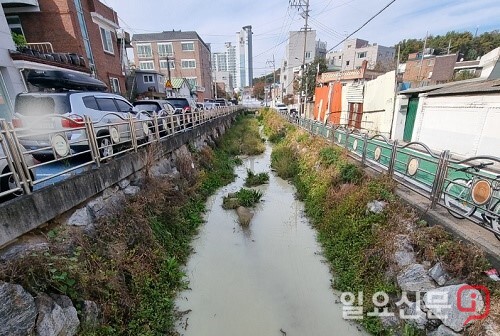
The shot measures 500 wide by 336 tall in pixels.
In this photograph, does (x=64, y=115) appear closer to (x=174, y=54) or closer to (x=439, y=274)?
(x=439, y=274)

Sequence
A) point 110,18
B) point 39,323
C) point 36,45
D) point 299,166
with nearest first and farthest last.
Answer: point 39,323
point 299,166
point 36,45
point 110,18

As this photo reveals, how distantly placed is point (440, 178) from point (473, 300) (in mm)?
2025

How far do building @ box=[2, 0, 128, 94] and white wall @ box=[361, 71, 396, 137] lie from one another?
17199 millimetres

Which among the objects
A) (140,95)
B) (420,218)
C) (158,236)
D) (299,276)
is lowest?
(299,276)

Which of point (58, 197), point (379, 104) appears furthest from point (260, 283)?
point (379, 104)

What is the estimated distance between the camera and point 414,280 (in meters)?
3.44

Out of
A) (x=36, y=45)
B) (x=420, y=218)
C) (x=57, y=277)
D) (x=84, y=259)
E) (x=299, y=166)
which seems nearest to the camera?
(x=57, y=277)

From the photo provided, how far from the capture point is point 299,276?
193 inches

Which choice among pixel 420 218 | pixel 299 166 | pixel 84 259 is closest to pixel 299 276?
pixel 420 218

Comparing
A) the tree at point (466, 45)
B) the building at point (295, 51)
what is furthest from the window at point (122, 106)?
the tree at point (466, 45)

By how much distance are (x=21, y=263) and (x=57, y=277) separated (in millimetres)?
393

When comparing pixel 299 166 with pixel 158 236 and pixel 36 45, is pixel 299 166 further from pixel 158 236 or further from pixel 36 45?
pixel 36 45

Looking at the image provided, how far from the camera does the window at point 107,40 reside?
51.5 ft

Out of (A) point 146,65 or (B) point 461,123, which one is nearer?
(B) point 461,123
